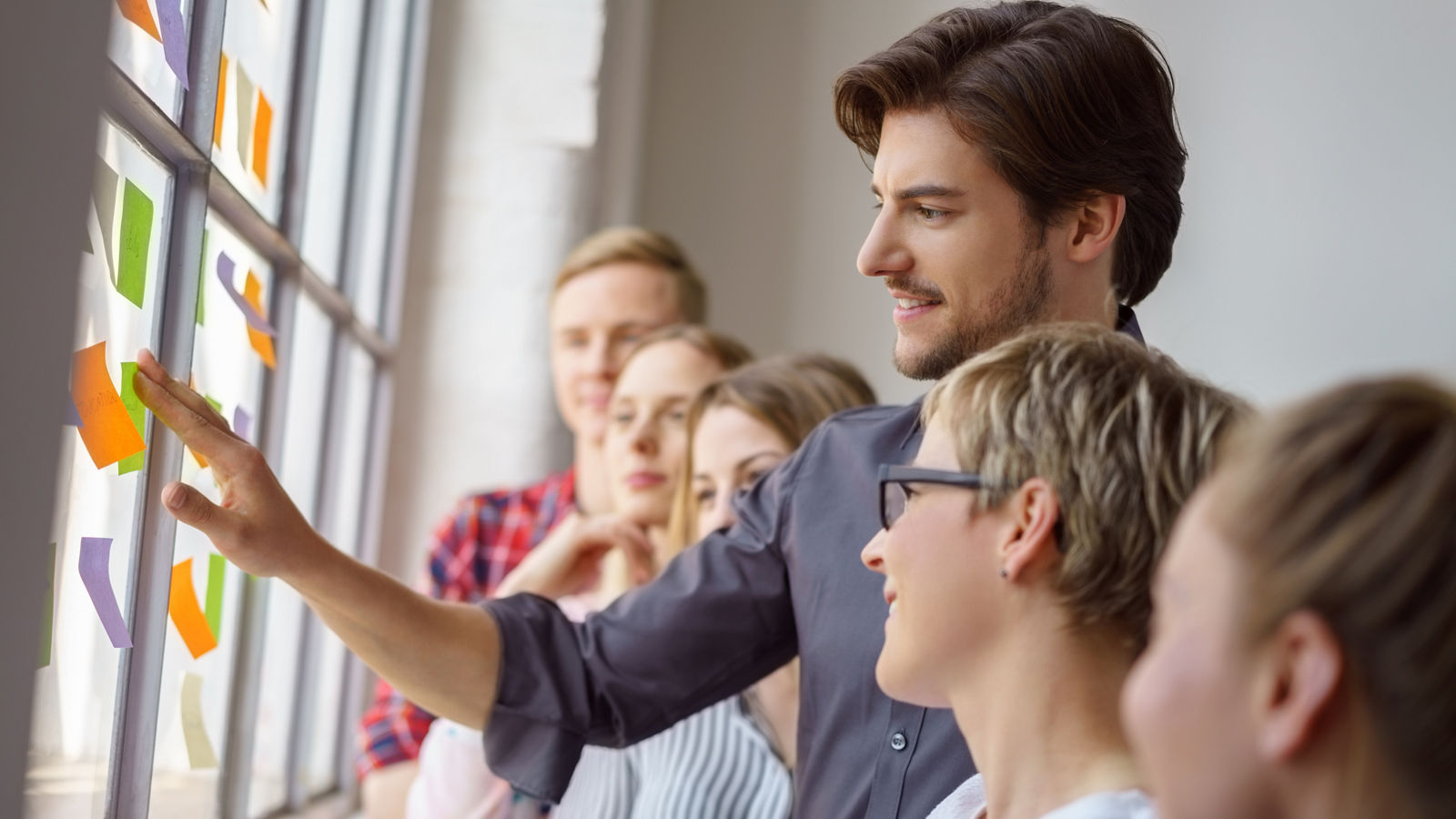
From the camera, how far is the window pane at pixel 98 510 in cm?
117

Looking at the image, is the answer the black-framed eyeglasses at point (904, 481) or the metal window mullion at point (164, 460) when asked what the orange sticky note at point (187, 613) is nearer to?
the metal window mullion at point (164, 460)

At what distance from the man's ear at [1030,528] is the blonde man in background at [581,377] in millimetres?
1831

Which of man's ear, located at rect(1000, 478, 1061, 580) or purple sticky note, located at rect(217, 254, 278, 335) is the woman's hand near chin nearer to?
purple sticky note, located at rect(217, 254, 278, 335)

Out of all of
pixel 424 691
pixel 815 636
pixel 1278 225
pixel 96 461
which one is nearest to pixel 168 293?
pixel 96 461

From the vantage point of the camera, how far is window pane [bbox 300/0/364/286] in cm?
229

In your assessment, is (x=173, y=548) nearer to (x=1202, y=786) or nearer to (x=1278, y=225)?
(x=1202, y=786)

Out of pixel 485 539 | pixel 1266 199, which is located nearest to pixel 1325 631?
pixel 485 539

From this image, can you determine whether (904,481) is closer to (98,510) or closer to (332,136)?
(98,510)

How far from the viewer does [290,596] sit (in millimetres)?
2291

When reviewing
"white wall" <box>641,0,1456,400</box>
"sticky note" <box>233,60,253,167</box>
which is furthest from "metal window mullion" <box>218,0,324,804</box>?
"white wall" <box>641,0,1456,400</box>

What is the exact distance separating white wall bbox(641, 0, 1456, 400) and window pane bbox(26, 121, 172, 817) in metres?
2.43

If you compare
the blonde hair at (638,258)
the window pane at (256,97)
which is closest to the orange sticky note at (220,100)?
the window pane at (256,97)

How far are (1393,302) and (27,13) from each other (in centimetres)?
357

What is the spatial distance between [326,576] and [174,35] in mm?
547
